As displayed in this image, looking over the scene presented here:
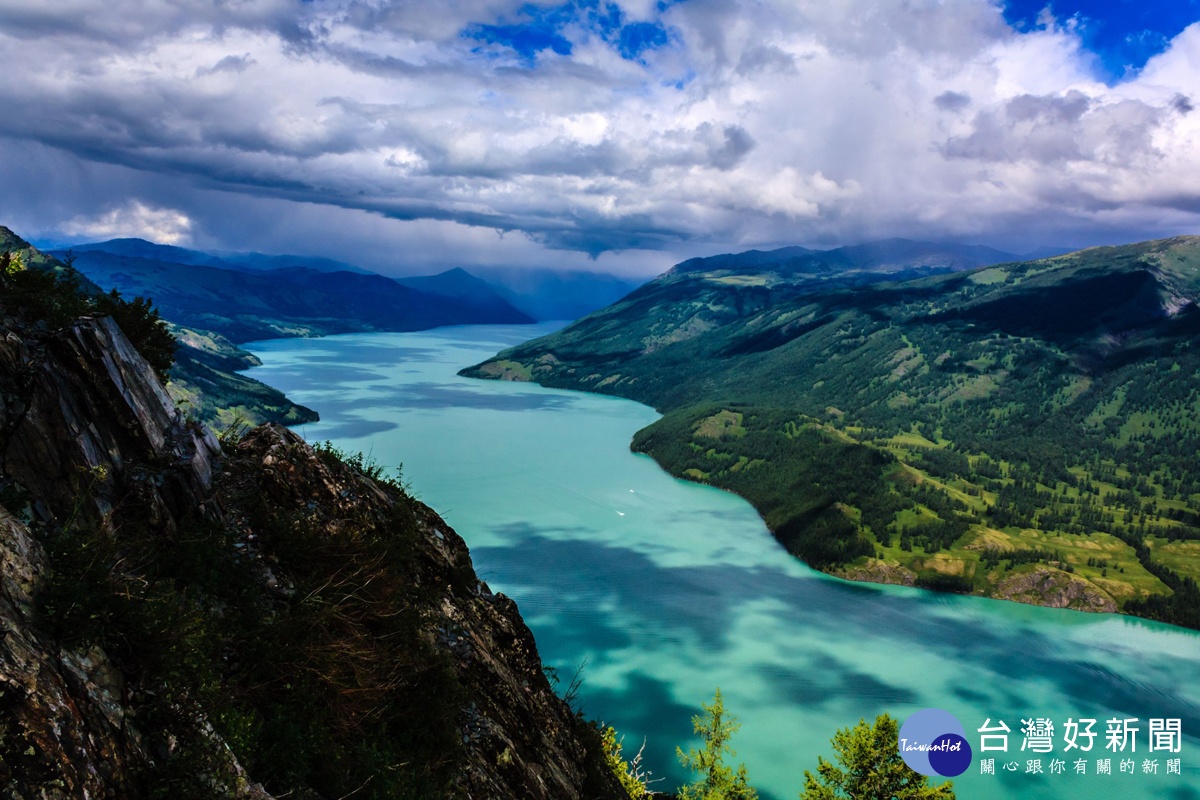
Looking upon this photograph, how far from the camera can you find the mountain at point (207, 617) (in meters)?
8.08

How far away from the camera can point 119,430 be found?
40.7 feet

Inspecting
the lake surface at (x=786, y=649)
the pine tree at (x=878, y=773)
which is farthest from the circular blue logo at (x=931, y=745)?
the lake surface at (x=786, y=649)

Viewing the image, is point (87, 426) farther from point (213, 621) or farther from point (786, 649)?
point (786, 649)

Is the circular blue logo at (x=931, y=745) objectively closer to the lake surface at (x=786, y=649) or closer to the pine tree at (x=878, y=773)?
the pine tree at (x=878, y=773)

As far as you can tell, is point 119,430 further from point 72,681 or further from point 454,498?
point 454,498

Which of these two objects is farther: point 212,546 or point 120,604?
point 212,546

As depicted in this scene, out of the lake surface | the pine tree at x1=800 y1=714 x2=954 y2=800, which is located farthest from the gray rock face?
the lake surface

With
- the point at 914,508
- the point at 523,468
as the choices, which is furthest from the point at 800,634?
the point at 523,468

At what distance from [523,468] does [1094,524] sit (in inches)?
6297

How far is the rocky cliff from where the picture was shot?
805 cm

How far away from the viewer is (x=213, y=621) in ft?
36.3

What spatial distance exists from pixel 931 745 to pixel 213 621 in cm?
5066

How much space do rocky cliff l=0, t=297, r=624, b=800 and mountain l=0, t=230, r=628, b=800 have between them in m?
0.04

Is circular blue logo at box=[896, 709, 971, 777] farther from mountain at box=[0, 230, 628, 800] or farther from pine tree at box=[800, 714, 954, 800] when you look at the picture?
mountain at box=[0, 230, 628, 800]
